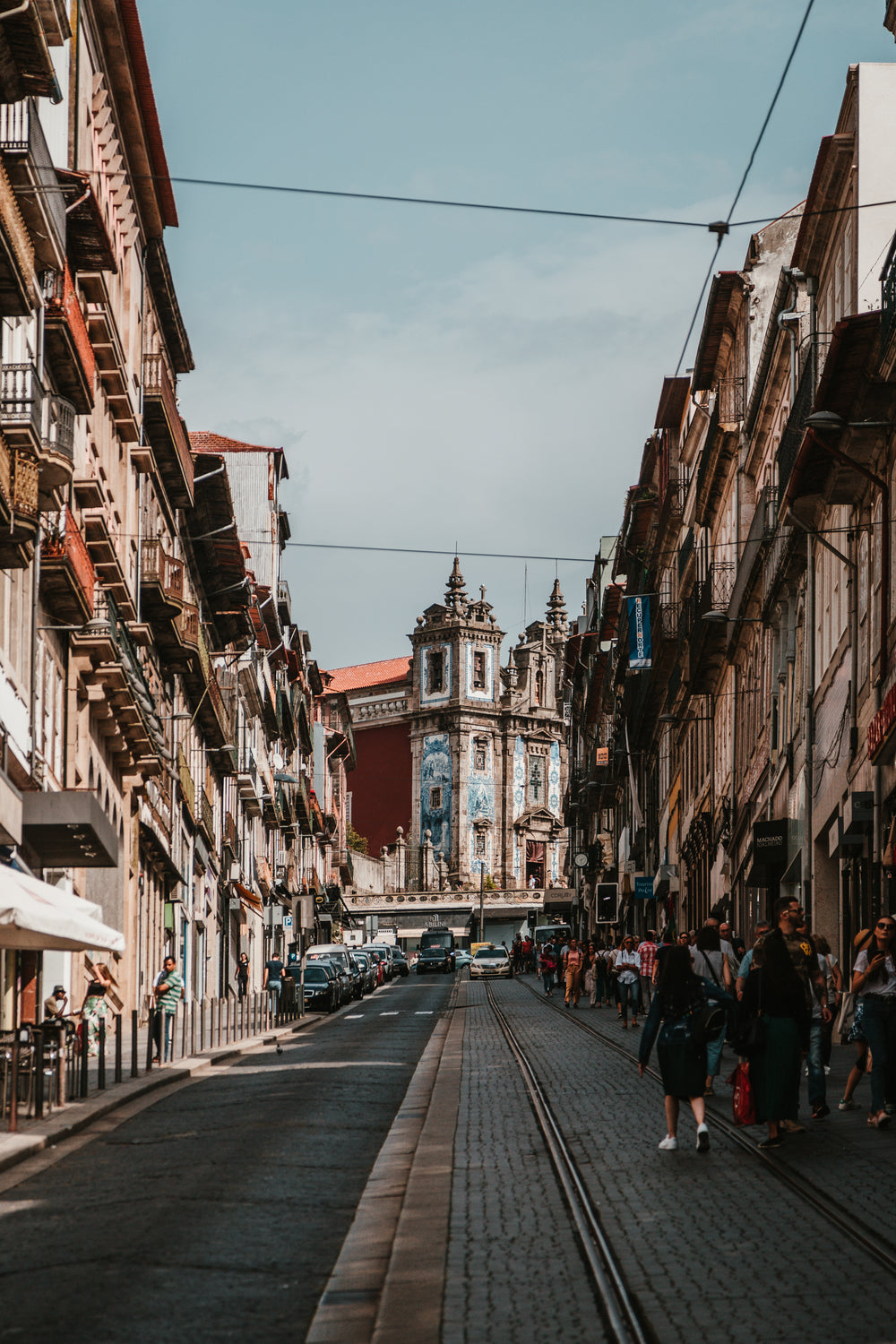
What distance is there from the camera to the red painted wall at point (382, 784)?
12562 centimetres

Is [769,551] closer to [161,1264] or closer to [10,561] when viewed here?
[10,561]

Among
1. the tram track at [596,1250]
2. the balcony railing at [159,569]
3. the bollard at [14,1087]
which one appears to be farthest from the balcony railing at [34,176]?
the balcony railing at [159,569]

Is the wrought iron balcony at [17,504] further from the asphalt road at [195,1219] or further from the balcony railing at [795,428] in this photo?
the balcony railing at [795,428]

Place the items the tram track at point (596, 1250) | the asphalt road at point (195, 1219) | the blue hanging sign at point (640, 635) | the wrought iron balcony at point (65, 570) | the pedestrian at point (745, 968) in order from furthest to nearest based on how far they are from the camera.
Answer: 1. the blue hanging sign at point (640, 635)
2. the wrought iron balcony at point (65, 570)
3. the pedestrian at point (745, 968)
4. the asphalt road at point (195, 1219)
5. the tram track at point (596, 1250)

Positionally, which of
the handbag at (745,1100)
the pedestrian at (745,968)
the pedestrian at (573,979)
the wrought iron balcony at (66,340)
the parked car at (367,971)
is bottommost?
the parked car at (367,971)

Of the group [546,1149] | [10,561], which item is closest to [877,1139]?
[546,1149]

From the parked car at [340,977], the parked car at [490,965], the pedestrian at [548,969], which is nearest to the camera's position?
the parked car at [340,977]

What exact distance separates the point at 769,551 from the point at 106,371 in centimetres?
1169

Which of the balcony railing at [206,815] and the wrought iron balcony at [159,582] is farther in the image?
the balcony railing at [206,815]

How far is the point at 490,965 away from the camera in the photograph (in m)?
73.1

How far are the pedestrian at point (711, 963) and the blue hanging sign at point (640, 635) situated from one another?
33277 millimetres

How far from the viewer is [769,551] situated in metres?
34.0

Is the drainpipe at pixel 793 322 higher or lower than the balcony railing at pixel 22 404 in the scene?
higher

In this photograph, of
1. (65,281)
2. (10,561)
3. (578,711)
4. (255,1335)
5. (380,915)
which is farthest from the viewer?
(380,915)
